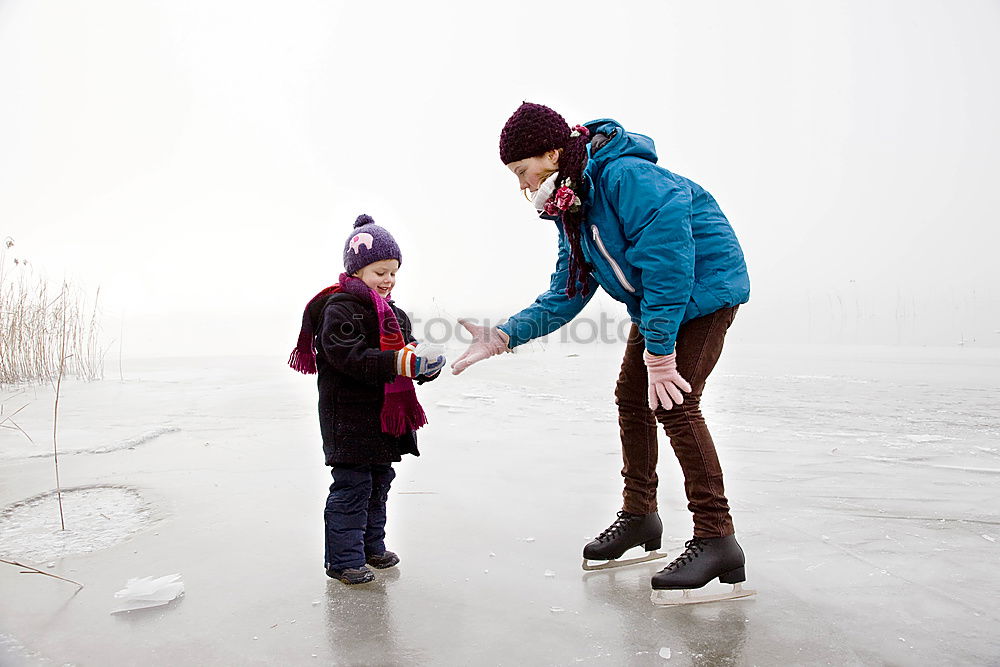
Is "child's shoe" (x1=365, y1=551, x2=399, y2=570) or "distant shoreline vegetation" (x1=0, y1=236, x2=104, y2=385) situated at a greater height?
"distant shoreline vegetation" (x1=0, y1=236, x2=104, y2=385)

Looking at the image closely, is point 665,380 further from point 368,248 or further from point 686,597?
point 368,248

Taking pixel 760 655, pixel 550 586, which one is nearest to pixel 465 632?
pixel 550 586

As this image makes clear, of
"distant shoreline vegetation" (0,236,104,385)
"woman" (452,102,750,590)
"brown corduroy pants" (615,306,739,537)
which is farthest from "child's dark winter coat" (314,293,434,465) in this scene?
"distant shoreline vegetation" (0,236,104,385)

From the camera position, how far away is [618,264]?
1.86 metres

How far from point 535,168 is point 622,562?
1.14 meters

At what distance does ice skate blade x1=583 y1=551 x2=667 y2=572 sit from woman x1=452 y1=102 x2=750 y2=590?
2 cm

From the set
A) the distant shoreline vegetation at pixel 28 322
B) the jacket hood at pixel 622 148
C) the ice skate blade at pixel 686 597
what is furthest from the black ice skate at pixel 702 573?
the distant shoreline vegetation at pixel 28 322

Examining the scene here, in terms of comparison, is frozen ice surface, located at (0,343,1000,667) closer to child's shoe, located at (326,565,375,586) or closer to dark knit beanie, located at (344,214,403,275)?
child's shoe, located at (326,565,375,586)

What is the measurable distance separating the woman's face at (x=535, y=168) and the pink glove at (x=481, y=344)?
442 millimetres

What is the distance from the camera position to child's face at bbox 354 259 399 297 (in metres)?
2.13

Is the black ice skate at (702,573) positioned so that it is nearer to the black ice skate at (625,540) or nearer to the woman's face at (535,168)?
the black ice skate at (625,540)

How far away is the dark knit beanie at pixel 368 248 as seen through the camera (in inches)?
83.0

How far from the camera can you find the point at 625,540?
198 centimetres

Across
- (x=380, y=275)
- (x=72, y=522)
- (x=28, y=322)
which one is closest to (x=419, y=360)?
(x=380, y=275)
